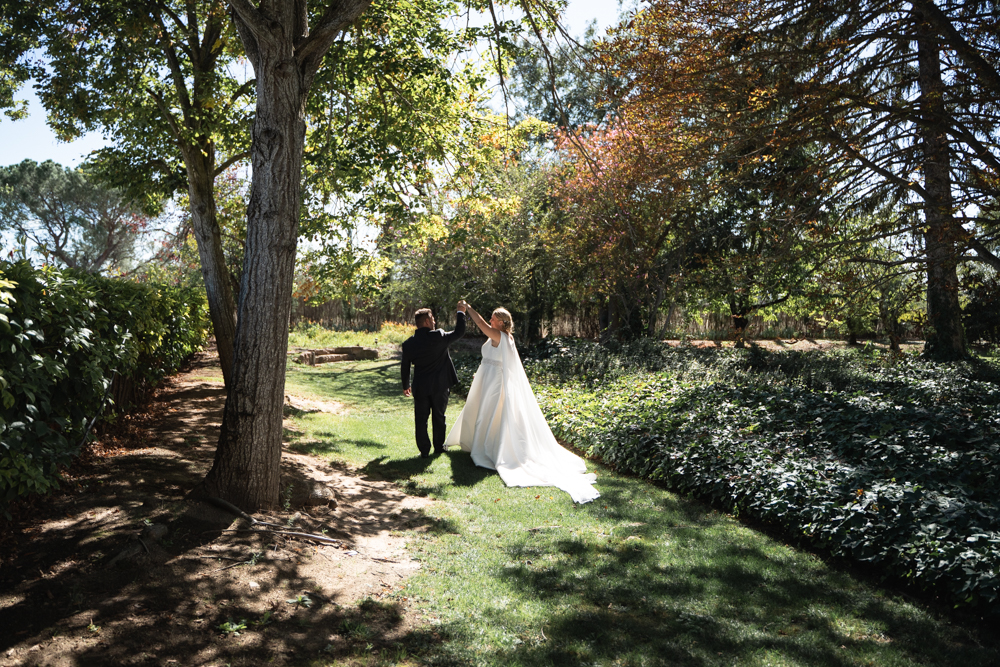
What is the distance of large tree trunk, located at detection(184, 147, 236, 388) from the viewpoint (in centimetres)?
972

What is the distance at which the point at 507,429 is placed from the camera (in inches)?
307

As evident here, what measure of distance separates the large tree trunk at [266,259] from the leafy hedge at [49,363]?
1.00 m

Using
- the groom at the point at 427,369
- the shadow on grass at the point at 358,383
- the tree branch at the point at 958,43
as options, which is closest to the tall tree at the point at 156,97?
the groom at the point at 427,369

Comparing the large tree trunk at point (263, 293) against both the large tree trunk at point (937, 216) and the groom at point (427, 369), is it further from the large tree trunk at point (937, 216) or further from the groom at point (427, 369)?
the large tree trunk at point (937, 216)

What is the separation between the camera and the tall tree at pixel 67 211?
105 feet

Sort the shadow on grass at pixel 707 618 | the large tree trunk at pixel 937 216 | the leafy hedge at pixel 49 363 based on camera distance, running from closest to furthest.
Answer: the leafy hedge at pixel 49 363, the shadow on grass at pixel 707 618, the large tree trunk at pixel 937 216

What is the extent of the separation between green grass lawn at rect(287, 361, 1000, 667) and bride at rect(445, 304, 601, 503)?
59 centimetres

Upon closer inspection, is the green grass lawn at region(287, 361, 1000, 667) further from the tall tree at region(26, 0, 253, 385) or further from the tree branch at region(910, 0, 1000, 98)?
the tree branch at region(910, 0, 1000, 98)

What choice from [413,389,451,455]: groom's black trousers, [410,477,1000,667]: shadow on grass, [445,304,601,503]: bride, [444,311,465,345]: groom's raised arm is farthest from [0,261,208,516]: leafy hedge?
[445,304,601,503]: bride

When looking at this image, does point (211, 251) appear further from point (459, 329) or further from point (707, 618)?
point (707, 618)

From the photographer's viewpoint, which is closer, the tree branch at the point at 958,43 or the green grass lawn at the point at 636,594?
the green grass lawn at the point at 636,594

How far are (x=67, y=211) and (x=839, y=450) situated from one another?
129ft

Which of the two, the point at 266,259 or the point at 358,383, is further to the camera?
the point at 358,383

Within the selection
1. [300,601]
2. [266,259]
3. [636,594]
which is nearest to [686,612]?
[636,594]
